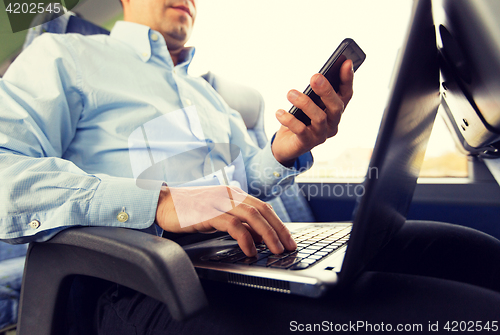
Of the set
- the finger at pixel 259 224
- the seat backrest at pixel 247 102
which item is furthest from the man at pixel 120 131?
the seat backrest at pixel 247 102

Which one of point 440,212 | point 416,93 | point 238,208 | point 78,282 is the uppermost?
point 416,93

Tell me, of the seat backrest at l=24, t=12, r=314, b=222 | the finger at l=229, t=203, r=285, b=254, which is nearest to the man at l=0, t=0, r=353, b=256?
the finger at l=229, t=203, r=285, b=254

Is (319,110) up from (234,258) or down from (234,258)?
up

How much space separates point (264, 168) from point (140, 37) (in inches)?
18.0

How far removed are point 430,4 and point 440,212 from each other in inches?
37.2

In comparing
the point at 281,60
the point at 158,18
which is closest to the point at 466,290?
the point at 158,18

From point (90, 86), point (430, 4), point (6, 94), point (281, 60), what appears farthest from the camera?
point (281, 60)

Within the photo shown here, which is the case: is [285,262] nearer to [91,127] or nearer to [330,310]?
[330,310]

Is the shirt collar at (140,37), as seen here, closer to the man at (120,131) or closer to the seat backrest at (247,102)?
the man at (120,131)

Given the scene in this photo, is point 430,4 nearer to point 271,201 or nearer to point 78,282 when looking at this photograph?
point 78,282

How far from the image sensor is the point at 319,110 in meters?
0.52

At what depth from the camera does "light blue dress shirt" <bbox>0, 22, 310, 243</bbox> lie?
39cm

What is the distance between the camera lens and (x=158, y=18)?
82cm

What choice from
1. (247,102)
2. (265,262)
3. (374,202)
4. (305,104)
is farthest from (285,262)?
(247,102)
